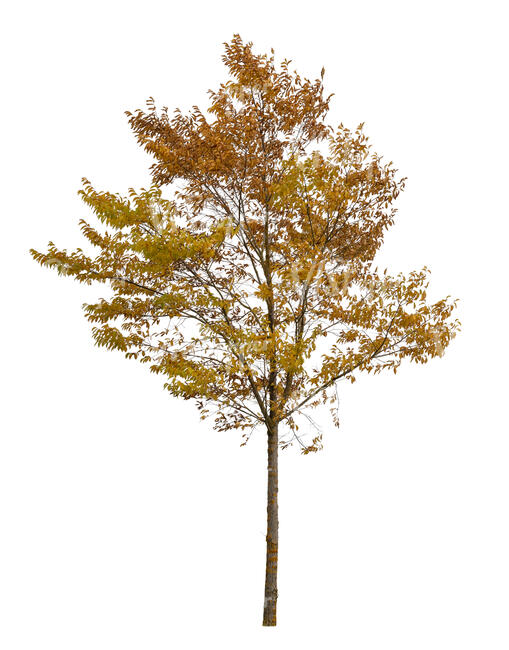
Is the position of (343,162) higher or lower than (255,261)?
higher

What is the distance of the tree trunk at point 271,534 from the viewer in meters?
9.09

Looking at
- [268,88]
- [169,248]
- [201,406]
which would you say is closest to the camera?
[169,248]

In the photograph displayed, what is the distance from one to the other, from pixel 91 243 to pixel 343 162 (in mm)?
3970

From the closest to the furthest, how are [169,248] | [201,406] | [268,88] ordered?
[169,248], [268,88], [201,406]

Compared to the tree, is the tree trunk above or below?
below

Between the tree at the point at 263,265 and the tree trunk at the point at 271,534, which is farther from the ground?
the tree at the point at 263,265

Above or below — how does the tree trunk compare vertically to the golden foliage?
below

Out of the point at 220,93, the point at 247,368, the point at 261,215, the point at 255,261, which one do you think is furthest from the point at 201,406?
the point at 220,93

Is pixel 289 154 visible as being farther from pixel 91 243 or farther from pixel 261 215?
pixel 91 243

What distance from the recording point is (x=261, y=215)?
9820 millimetres

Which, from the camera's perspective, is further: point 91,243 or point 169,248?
point 91,243

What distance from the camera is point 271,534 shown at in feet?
30.3

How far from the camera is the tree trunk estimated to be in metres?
9.09

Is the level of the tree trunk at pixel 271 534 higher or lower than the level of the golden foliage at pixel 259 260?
lower
